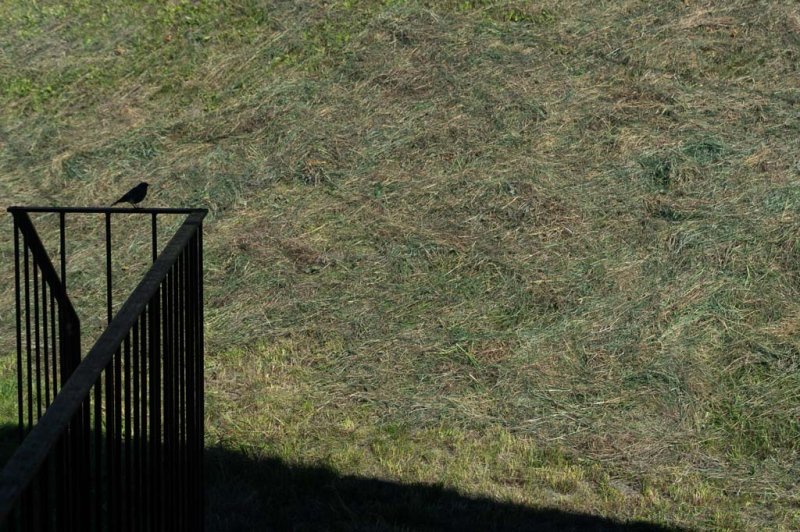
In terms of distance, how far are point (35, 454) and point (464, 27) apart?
383 inches

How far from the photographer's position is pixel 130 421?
2.55 m

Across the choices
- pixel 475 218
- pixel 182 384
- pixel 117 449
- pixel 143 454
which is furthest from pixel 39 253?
pixel 475 218

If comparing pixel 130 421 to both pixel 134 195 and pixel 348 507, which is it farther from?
pixel 134 195

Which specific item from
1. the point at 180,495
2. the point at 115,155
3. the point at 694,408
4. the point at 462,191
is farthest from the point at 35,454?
A: the point at 115,155

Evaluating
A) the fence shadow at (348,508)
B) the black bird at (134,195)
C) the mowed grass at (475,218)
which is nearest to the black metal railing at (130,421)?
the fence shadow at (348,508)

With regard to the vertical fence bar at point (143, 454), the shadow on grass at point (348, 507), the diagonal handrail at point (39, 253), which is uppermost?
the diagonal handrail at point (39, 253)

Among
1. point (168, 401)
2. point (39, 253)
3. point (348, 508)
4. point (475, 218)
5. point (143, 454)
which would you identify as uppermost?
point (475, 218)

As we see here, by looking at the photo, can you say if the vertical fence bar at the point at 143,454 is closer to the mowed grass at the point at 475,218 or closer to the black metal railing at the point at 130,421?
the black metal railing at the point at 130,421

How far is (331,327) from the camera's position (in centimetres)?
674

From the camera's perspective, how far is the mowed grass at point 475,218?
17.8 feet

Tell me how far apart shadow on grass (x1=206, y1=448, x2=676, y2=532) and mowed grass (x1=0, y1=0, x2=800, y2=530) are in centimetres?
10

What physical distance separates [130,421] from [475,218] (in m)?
5.48

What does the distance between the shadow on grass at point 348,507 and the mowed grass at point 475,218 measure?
99mm

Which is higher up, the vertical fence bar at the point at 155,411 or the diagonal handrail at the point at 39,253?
the diagonal handrail at the point at 39,253
